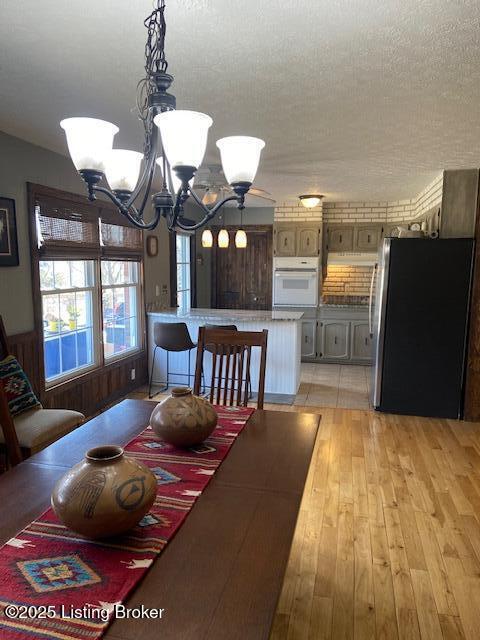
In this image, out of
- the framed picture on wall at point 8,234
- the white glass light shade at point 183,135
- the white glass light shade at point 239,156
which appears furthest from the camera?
the framed picture on wall at point 8,234

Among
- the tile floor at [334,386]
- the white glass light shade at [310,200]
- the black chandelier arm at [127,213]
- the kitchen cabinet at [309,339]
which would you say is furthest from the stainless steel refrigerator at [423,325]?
the black chandelier arm at [127,213]

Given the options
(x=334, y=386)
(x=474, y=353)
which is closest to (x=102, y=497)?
(x=474, y=353)

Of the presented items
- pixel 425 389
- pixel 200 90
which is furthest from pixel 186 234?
pixel 200 90

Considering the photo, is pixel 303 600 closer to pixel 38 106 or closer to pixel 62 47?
pixel 62 47

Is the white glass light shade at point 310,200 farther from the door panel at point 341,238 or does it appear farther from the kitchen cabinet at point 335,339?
the kitchen cabinet at point 335,339

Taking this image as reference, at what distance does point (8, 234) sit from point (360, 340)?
4.68 metres

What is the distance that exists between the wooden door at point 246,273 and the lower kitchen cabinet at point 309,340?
4.41 feet

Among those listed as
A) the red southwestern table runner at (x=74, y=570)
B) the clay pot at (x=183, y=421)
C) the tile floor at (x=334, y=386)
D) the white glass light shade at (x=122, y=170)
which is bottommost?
the tile floor at (x=334, y=386)

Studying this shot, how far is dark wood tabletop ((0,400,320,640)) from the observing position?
875 mm

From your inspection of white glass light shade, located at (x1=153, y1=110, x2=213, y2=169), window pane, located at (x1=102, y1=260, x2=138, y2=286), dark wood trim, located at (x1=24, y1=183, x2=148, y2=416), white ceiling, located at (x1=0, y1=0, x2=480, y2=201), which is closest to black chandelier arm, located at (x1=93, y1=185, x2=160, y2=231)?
white glass light shade, located at (x1=153, y1=110, x2=213, y2=169)

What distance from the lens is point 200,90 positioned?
232 cm

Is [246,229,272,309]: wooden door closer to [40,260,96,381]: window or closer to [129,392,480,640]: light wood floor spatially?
[40,260,96,381]: window

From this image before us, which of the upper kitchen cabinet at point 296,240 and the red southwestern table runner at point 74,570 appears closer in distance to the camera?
the red southwestern table runner at point 74,570

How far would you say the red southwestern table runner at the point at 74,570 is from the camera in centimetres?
86
